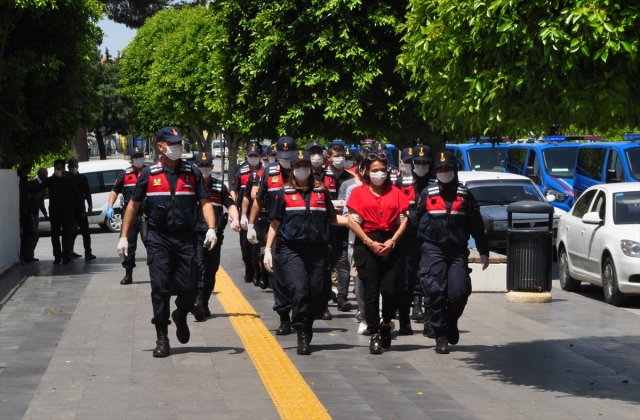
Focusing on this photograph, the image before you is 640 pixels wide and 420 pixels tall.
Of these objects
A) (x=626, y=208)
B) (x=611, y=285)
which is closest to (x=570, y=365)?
(x=611, y=285)

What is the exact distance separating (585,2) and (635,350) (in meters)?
4.21

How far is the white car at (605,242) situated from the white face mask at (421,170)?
3907 mm

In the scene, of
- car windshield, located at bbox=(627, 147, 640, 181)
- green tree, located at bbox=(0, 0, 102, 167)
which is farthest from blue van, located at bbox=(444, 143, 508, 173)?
green tree, located at bbox=(0, 0, 102, 167)

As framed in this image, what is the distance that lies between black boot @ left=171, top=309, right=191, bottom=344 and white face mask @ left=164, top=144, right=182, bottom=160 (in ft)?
4.22

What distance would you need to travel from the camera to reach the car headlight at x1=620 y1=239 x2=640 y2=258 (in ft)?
43.1

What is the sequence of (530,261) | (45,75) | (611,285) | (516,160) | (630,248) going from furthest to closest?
(516,160)
(45,75)
(611,285)
(530,261)
(630,248)

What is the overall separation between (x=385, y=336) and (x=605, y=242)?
5.02 meters

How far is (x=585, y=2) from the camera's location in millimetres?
6785

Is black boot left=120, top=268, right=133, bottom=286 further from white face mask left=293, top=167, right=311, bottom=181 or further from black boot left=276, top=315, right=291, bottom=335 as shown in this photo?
white face mask left=293, top=167, right=311, bottom=181

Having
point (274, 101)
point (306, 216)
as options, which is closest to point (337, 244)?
point (306, 216)

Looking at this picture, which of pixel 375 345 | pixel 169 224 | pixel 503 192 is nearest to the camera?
pixel 169 224

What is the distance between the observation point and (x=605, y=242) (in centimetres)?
1373

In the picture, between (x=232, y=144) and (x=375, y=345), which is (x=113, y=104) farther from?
(x=375, y=345)

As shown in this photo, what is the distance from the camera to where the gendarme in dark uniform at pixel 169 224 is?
9.14 meters
